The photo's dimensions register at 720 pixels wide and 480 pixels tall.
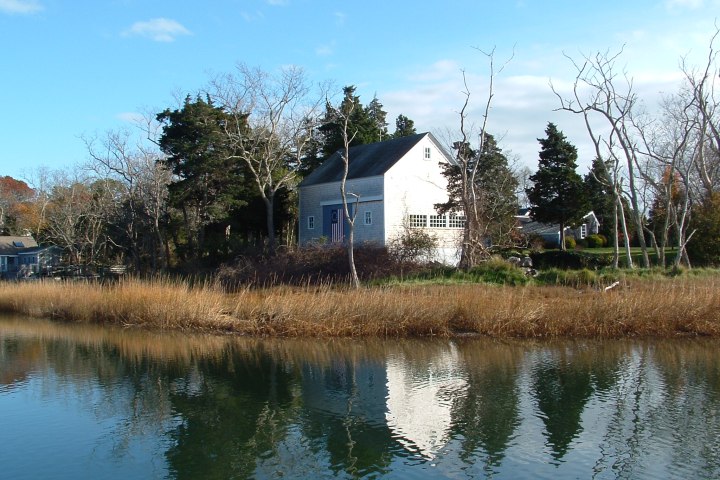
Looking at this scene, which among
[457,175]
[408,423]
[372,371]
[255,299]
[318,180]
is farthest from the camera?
[318,180]

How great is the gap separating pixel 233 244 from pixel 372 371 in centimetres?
2323

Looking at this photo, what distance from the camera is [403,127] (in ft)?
214

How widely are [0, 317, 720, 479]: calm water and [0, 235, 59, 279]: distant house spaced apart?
37234mm

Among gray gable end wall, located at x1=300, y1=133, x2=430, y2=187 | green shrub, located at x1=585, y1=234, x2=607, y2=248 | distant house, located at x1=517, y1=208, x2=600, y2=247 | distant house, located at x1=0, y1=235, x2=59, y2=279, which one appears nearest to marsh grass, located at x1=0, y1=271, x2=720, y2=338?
gray gable end wall, located at x1=300, y1=133, x2=430, y2=187

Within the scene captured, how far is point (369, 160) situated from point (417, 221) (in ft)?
Result: 16.0

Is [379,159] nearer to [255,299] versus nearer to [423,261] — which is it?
[423,261]

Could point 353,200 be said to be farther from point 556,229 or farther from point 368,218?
point 556,229

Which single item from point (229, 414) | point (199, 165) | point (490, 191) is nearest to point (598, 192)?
point (490, 191)

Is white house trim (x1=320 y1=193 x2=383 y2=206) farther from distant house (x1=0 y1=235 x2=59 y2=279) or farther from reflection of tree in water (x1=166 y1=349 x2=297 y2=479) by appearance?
distant house (x1=0 y1=235 x2=59 y2=279)

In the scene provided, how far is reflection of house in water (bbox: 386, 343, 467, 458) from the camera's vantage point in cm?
1086

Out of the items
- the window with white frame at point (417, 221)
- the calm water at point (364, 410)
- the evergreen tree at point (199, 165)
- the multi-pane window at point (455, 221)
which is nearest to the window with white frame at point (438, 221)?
the multi-pane window at point (455, 221)

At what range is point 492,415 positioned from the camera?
11977 millimetres

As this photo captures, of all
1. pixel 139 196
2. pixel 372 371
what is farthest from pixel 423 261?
pixel 139 196

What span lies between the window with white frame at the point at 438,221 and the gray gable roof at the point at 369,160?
349 cm
